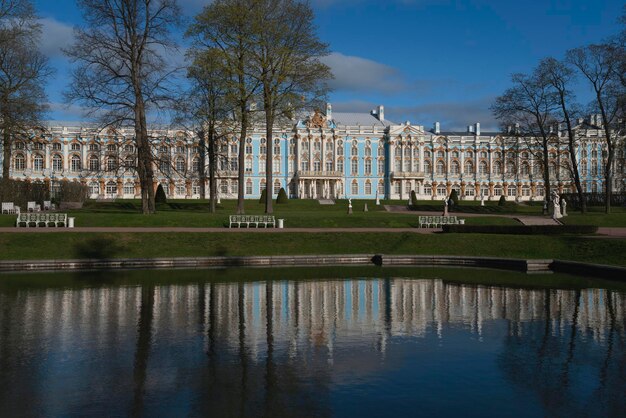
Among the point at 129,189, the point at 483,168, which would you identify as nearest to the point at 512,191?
the point at 483,168

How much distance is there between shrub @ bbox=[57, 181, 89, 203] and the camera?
4919cm

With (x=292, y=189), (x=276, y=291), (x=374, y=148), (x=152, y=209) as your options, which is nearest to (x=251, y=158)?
(x=292, y=189)

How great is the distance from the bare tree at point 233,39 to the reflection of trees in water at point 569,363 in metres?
25.6

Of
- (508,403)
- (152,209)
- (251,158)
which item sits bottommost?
(508,403)

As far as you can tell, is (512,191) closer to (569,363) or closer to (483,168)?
(483,168)

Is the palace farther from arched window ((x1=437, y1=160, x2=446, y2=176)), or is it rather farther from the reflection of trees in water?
the reflection of trees in water

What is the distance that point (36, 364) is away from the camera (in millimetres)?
9258

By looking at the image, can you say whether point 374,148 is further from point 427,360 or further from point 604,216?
point 427,360

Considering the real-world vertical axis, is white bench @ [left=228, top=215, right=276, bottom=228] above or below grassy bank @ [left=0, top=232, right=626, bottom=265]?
above

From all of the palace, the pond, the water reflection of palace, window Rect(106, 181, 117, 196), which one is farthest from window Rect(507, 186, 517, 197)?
the water reflection of palace

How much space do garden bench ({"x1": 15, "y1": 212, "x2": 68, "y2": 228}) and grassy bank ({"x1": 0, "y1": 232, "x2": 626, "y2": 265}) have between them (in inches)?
210

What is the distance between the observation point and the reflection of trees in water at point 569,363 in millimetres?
7773

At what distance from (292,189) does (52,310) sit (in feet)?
244

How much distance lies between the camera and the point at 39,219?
30.1m
